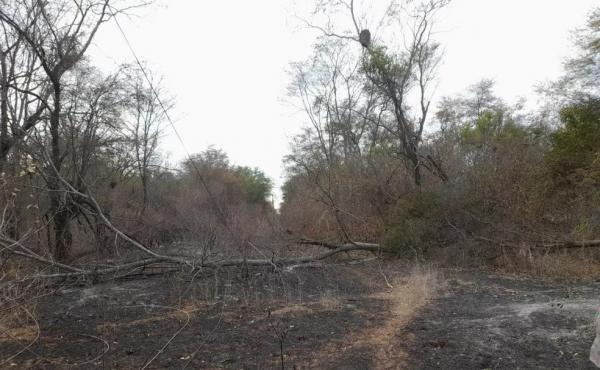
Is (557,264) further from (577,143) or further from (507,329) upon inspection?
(507,329)

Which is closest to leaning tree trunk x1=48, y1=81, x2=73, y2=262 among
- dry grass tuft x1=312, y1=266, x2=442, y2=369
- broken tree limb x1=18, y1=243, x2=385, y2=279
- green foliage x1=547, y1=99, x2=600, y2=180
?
broken tree limb x1=18, y1=243, x2=385, y2=279

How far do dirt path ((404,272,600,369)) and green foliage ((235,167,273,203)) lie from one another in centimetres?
3489

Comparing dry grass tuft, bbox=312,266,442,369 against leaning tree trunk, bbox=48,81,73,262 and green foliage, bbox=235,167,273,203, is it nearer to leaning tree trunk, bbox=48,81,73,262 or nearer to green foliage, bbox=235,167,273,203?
leaning tree trunk, bbox=48,81,73,262

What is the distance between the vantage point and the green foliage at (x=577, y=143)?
12.5m

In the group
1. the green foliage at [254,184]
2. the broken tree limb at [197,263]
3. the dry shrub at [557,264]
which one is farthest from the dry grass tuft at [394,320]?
the green foliage at [254,184]

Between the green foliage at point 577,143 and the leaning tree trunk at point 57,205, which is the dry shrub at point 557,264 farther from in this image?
the leaning tree trunk at point 57,205

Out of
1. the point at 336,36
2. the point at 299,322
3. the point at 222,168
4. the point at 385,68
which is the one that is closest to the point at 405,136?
the point at 385,68

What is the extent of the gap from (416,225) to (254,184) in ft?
115

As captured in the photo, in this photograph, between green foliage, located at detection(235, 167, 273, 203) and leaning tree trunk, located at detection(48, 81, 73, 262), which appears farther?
green foliage, located at detection(235, 167, 273, 203)

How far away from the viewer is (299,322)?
6137 mm

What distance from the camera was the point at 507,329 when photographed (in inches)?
211

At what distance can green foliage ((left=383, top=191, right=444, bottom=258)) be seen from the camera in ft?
39.6

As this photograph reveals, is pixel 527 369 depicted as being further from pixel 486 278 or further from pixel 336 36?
pixel 336 36

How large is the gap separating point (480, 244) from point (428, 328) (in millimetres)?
6235
